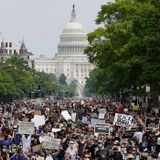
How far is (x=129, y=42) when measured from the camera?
2650 inches

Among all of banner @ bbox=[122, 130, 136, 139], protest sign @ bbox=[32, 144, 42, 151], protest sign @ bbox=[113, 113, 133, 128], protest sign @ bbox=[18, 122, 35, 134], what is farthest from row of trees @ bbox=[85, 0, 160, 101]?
protest sign @ bbox=[32, 144, 42, 151]

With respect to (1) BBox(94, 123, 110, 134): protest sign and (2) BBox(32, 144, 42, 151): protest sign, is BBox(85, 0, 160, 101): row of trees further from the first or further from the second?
(2) BBox(32, 144, 42, 151): protest sign

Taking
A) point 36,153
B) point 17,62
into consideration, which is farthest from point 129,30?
point 17,62

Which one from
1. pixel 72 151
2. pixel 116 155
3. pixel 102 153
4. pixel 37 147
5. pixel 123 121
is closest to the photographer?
pixel 116 155

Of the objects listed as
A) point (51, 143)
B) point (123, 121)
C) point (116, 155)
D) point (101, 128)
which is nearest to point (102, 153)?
point (116, 155)

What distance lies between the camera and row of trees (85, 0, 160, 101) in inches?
2392

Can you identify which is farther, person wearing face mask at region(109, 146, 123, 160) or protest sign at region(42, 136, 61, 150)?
protest sign at region(42, 136, 61, 150)

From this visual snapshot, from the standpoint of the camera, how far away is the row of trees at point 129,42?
60.8 m

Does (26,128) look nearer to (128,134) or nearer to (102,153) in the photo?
(128,134)

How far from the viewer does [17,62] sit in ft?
593

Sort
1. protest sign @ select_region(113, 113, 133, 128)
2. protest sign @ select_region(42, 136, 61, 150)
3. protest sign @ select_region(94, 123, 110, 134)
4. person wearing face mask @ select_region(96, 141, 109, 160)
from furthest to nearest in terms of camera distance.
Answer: protest sign @ select_region(113, 113, 133, 128), protest sign @ select_region(94, 123, 110, 134), protest sign @ select_region(42, 136, 61, 150), person wearing face mask @ select_region(96, 141, 109, 160)

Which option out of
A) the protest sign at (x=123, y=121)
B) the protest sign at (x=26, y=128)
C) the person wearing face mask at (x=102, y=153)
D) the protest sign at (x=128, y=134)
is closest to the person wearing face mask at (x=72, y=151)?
the person wearing face mask at (x=102, y=153)

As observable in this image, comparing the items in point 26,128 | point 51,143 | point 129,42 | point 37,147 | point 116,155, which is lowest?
point 116,155

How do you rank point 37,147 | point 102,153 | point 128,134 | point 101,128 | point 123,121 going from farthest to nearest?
point 123,121 < point 128,134 < point 101,128 < point 37,147 < point 102,153
